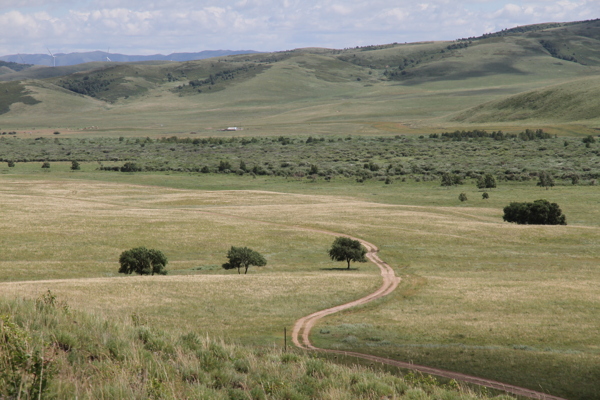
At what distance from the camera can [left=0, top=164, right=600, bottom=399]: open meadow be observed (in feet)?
100

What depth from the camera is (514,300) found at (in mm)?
39719

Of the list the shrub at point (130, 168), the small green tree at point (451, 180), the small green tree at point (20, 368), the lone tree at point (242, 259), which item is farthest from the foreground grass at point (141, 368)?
the shrub at point (130, 168)

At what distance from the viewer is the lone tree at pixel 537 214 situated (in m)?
74.9

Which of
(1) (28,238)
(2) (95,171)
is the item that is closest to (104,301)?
(1) (28,238)

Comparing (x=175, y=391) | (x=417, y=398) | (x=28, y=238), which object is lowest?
(x=28, y=238)

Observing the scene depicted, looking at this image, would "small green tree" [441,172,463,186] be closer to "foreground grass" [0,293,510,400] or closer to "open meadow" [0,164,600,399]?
"open meadow" [0,164,600,399]

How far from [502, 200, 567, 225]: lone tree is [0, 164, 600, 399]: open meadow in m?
4.91

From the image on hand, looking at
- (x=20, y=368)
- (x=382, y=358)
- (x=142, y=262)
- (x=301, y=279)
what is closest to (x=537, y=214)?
(x=301, y=279)

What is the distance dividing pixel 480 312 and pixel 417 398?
24317mm

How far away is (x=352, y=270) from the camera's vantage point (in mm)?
52656

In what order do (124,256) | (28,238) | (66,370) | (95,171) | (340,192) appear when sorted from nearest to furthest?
(66,370), (124,256), (28,238), (340,192), (95,171)

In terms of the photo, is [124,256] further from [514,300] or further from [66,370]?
[66,370]

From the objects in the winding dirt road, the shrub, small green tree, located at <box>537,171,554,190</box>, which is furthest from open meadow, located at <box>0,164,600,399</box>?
the shrub

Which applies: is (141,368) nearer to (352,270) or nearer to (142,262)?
(142,262)
